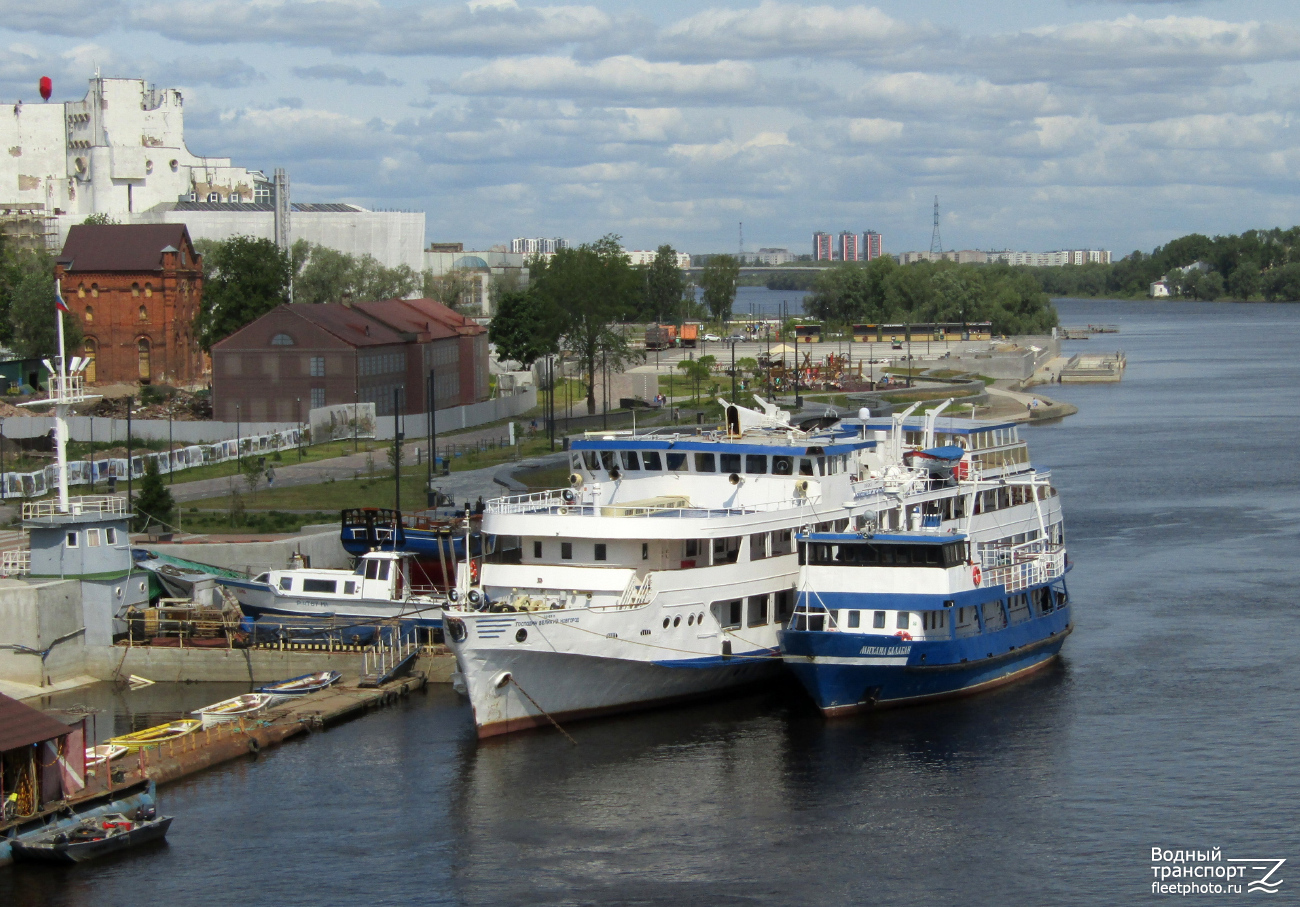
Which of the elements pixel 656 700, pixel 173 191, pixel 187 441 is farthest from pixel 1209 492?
pixel 173 191

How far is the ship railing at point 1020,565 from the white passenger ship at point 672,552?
24 cm

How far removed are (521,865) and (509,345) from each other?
9205 centimetres

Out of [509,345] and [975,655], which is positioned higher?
[509,345]

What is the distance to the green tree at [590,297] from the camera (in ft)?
354

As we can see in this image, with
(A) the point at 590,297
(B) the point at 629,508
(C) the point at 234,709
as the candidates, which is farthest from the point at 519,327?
(C) the point at 234,709

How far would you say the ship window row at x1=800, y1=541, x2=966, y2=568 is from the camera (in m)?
40.5

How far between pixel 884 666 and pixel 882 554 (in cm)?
284

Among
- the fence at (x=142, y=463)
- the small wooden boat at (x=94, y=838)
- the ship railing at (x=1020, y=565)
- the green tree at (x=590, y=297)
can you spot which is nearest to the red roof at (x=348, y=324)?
the fence at (x=142, y=463)

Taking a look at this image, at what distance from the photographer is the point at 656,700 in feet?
134

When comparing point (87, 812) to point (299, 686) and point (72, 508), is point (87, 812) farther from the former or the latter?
point (72, 508)

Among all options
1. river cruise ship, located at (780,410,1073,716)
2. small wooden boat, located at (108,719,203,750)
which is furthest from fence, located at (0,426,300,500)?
river cruise ship, located at (780,410,1073,716)

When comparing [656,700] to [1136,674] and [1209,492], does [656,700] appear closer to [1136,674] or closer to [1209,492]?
[1136,674]

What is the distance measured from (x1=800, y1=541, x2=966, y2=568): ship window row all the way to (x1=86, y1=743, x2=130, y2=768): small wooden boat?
17.3 metres

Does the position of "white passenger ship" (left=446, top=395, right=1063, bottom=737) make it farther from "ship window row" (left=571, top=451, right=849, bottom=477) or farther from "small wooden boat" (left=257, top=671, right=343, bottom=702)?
"small wooden boat" (left=257, top=671, right=343, bottom=702)
